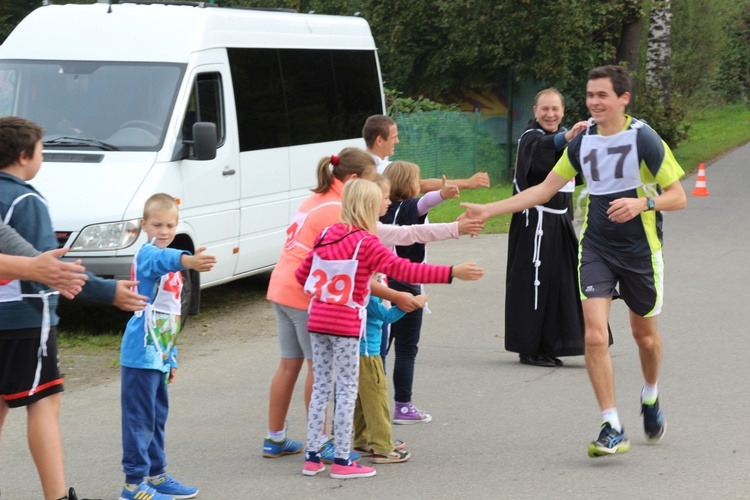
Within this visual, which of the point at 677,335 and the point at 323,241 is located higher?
the point at 323,241

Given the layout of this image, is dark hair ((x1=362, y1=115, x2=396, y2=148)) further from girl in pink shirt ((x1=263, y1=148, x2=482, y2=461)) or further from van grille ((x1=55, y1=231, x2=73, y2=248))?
van grille ((x1=55, y1=231, x2=73, y2=248))

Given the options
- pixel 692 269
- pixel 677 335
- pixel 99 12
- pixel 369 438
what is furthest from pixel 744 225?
pixel 369 438

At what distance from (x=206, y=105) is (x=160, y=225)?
5310mm

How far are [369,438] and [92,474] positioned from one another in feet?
4.82

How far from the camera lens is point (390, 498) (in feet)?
18.4

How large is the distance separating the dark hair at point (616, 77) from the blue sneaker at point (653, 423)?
5.71 feet

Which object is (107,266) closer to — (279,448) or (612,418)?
(279,448)

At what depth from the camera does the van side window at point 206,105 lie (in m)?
10.2

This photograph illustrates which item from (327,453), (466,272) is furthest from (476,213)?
(327,453)

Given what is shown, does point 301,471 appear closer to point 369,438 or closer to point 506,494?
point 369,438

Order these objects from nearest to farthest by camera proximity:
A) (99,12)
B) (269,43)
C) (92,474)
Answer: (92,474) < (99,12) < (269,43)

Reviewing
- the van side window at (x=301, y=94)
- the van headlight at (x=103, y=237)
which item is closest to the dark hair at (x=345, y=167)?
the van headlight at (x=103, y=237)

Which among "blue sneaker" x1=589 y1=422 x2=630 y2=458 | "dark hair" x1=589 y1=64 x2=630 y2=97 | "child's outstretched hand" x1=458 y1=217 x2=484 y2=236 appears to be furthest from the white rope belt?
"blue sneaker" x1=589 y1=422 x2=630 y2=458

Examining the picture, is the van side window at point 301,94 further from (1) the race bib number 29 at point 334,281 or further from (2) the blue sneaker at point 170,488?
(2) the blue sneaker at point 170,488
